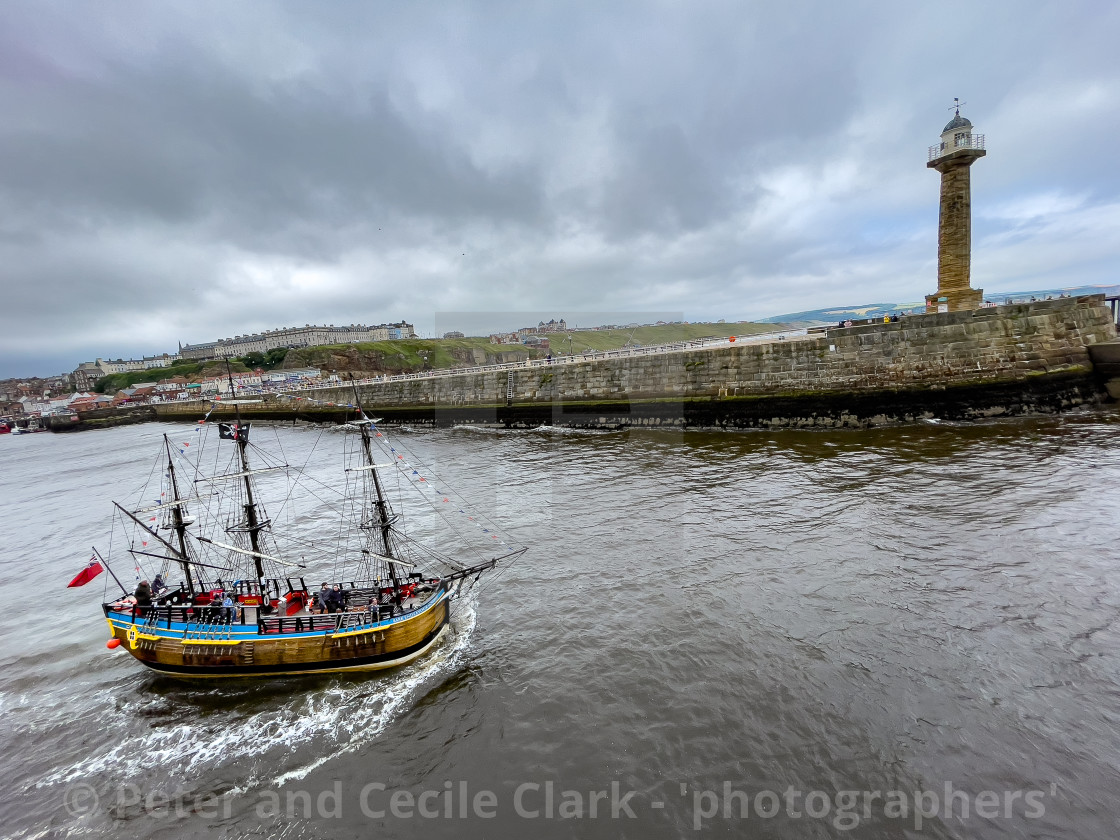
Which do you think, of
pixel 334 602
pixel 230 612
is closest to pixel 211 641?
pixel 230 612

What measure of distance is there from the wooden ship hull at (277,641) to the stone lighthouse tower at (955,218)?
3513 centimetres

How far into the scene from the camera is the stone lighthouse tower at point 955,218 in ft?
91.0

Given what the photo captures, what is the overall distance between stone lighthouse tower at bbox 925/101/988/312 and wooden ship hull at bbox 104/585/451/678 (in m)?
35.1

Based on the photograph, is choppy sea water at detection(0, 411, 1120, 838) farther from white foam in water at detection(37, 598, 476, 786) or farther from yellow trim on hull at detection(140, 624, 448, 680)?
yellow trim on hull at detection(140, 624, 448, 680)

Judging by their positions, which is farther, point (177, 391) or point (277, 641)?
point (177, 391)

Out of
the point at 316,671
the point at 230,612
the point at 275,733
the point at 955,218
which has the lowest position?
the point at 275,733

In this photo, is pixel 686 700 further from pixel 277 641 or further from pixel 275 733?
pixel 277 641

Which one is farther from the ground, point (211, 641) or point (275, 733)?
point (211, 641)

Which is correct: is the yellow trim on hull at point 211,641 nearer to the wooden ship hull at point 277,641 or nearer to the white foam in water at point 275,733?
the wooden ship hull at point 277,641

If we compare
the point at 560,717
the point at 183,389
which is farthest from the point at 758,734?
the point at 183,389

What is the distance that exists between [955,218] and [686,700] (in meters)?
34.1

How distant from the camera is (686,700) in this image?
912 centimetres

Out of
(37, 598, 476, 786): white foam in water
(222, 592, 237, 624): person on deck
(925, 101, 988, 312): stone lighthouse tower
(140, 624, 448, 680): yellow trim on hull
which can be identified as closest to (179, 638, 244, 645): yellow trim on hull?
(222, 592, 237, 624): person on deck

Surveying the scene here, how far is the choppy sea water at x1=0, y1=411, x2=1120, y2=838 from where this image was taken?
284 inches
